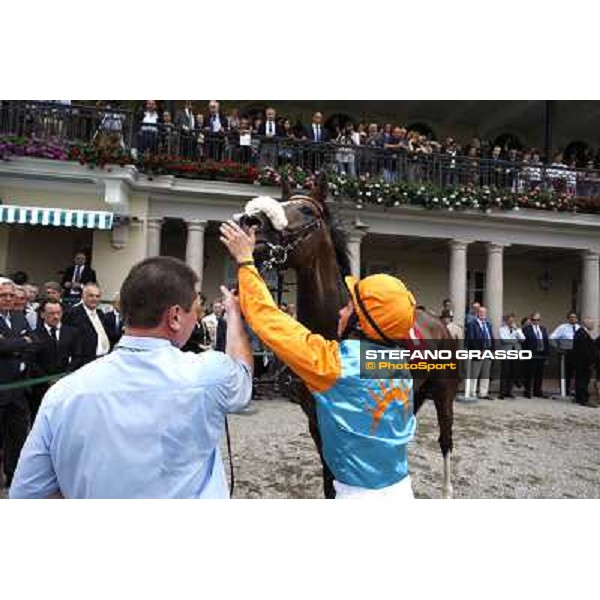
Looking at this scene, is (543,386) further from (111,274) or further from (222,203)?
(111,274)

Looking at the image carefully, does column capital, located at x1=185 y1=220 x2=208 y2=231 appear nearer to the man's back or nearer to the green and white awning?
the green and white awning

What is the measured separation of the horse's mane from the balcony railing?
4.42 meters

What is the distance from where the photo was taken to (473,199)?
6.26 meters

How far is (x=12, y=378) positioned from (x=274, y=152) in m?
6.06

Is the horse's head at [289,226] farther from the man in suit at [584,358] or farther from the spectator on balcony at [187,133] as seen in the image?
the spectator on balcony at [187,133]

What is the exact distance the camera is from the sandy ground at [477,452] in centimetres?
409

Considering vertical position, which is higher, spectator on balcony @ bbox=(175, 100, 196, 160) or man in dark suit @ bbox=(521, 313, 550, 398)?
spectator on balcony @ bbox=(175, 100, 196, 160)

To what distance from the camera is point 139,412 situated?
117 centimetres

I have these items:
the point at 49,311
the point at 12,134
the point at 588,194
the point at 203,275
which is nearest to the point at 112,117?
the point at 12,134

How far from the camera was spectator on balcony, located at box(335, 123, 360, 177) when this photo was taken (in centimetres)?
733

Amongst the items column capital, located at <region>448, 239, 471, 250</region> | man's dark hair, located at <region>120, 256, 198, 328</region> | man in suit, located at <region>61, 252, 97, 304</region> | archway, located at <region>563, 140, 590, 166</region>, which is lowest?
man's dark hair, located at <region>120, 256, 198, 328</region>

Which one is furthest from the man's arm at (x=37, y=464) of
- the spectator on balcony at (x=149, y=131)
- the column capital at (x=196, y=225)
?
the spectator on balcony at (x=149, y=131)

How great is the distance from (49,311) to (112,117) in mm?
5043

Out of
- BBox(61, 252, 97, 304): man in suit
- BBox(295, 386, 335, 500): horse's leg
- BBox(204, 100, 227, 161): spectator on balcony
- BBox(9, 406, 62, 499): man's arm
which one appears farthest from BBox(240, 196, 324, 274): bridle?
BBox(204, 100, 227, 161): spectator on balcony
